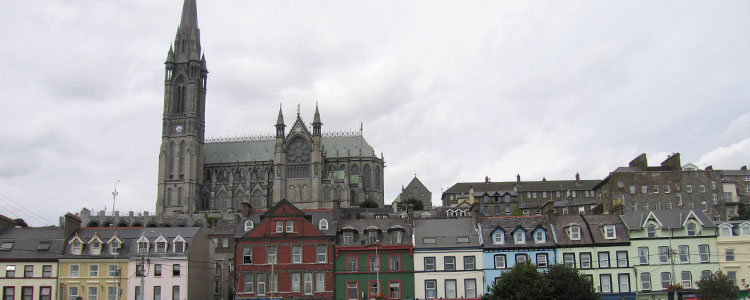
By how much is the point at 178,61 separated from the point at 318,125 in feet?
121

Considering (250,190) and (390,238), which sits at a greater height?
(250,190)

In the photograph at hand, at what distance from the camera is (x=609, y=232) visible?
2522 inches

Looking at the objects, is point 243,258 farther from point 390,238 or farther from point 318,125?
point 318,125

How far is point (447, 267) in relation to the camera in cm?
6375

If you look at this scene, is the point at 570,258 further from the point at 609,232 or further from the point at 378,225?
the point at 378,225

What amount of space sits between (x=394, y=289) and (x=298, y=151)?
361 ft

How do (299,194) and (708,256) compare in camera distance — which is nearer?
(708,256)

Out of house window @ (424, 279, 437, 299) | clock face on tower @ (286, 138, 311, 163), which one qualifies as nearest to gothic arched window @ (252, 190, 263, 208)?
clock face on tower @ (286, 138, 311, 163)

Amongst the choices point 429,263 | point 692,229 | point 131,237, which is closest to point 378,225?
point 429,263

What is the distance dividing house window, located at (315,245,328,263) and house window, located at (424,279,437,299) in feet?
27.4

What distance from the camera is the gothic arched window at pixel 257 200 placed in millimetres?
173000

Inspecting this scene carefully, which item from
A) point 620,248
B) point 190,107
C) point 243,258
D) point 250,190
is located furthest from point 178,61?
point 620,248

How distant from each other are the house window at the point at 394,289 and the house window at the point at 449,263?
13.1 ft

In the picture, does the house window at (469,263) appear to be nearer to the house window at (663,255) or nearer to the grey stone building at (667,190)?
the house window at (663,255)
